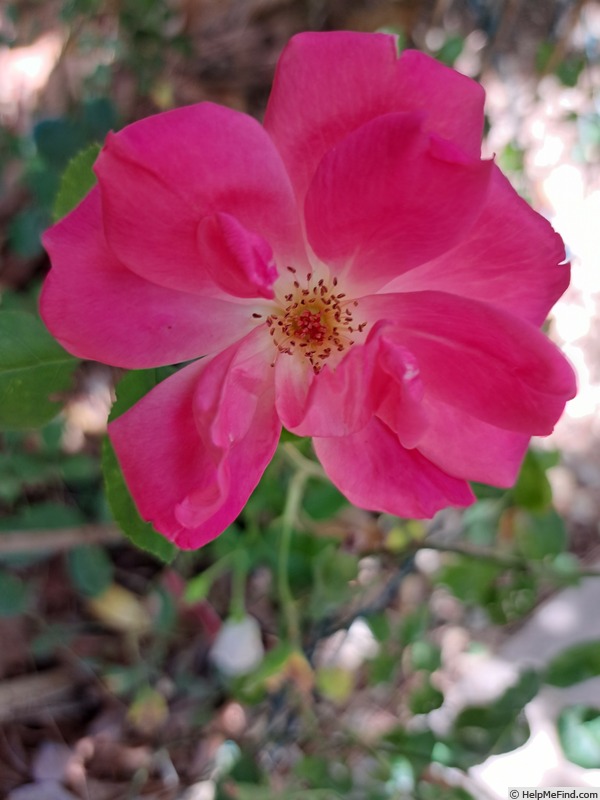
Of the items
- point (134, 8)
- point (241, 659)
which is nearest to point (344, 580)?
point (241, 659)

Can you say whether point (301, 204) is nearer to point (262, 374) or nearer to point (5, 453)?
point (262, 374)

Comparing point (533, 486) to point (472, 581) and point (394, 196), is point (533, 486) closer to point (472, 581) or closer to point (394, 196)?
point (472, 581)

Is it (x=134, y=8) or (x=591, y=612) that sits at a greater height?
(x=134, y=8)

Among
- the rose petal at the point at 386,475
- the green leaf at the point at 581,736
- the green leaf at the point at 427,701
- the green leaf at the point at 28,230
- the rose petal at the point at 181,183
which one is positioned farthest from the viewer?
the green leaf at the point at 28,230

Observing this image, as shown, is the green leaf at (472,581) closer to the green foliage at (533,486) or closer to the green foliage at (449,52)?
the green foliage at (533,486)

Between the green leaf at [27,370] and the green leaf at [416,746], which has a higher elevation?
the green leaf at [27,370]

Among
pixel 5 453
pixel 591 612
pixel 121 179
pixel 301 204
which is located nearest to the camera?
pixel 121 179

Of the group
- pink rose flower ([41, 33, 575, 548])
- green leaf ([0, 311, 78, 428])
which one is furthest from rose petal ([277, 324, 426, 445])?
green leaf ([0, 311, 78, 428])

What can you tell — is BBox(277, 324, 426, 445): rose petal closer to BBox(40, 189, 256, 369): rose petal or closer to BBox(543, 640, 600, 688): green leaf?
BBox(40, 189, 256, 369): rose petal

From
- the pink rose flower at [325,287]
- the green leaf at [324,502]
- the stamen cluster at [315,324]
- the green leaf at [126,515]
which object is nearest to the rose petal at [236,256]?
the pink rose flower at [325,287]
